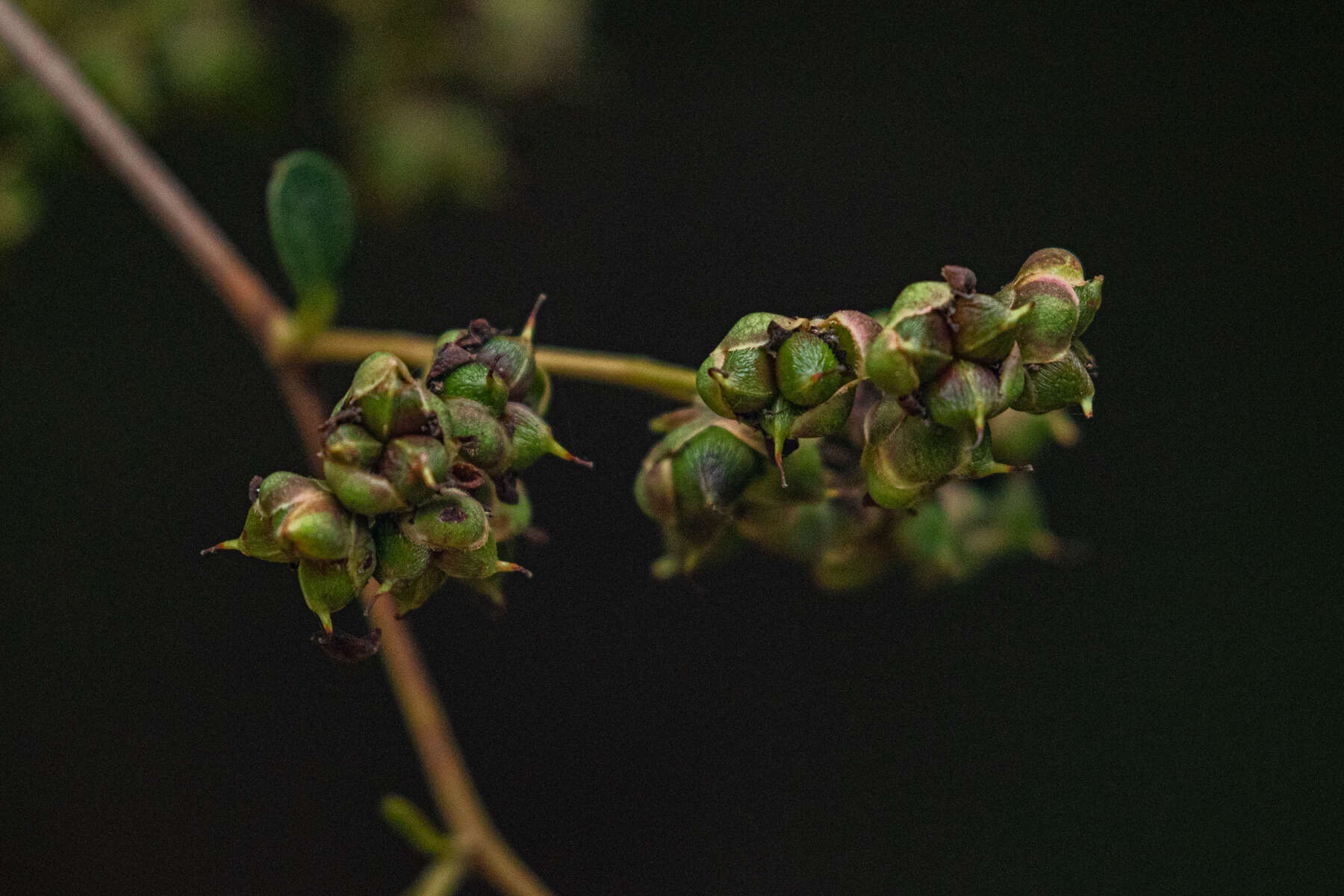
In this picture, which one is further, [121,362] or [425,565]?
[121,362]

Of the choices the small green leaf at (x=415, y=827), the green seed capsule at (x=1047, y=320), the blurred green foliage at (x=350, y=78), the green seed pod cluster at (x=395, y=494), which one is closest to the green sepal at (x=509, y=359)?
the green seed pod cluster at (x=395, y=494)

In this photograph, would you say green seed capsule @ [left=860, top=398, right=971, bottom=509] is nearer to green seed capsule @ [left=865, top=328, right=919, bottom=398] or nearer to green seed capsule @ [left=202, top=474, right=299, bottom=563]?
green seed capsule @ [left=865, top=328, right=919, bottom=398]

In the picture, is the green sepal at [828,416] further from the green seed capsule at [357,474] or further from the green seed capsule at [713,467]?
the green seed capsule at [357,474]

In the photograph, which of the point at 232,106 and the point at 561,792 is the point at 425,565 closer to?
the point at 232,106

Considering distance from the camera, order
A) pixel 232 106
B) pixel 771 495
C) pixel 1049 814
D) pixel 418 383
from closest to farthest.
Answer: pixel 418 383
pixel 771 495
pixel 232 106
pixel 1049 814

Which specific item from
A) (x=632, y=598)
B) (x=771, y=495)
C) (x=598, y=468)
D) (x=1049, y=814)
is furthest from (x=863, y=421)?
(x=1049, y=814)

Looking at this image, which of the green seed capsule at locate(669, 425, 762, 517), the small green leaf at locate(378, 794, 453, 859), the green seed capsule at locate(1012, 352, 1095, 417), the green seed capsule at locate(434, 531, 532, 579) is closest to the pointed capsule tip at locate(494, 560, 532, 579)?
the green seed capsule at locate(434, 531, 532, 579)

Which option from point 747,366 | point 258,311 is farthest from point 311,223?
point 747,366
